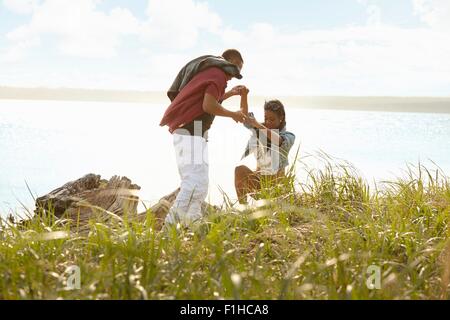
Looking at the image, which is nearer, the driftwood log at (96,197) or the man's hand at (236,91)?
the man's hand at (236,91)

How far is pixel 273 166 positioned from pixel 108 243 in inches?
118

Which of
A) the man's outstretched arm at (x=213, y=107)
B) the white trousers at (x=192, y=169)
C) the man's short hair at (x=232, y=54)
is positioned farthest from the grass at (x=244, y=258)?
the man's short hair at (x=232, y=54)

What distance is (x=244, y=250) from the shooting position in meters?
4.11

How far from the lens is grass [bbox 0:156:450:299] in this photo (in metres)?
3.04

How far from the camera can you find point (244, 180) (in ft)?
21.4

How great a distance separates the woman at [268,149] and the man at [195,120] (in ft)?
2.50

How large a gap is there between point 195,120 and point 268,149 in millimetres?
1271

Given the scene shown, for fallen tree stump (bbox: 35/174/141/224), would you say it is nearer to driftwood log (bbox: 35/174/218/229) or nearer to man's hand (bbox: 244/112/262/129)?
driftwood log (bbox: 35/174/218/229)

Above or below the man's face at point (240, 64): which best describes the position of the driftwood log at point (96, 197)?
below

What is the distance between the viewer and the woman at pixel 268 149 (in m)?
6.18

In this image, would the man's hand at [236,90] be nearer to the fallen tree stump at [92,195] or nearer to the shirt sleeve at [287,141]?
the shirt sleeve at [287,141]

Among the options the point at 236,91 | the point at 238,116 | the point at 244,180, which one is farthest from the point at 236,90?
the point at 244,180

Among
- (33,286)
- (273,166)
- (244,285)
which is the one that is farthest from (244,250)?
(273,166)
